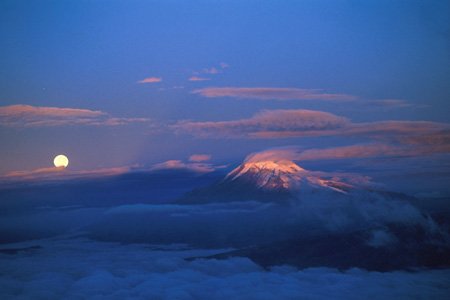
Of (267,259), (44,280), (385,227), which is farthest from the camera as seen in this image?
(385,227)

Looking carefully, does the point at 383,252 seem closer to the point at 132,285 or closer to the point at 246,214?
the point at 246,214

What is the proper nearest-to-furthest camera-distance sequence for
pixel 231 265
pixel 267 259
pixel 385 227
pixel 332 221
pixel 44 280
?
Answer: pixel 44 280 < pixel 231 265 < pixel 267 259 < pixel 332 221 < pixel 385 227

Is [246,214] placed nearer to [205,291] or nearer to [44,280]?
[205,291]

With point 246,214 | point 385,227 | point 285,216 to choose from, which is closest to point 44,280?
point 246,214

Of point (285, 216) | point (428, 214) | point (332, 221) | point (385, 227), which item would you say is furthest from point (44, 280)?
point (428, 214)

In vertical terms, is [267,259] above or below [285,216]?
below

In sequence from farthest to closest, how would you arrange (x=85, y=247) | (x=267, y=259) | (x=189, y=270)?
(x=267, y=259) < (x=189, y=270) < (x=85, y=247)

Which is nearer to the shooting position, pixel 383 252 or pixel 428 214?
pixel 383 252

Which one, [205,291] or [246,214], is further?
[246,214]

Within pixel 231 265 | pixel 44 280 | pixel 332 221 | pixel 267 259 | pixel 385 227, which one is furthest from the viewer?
pixel 385 227

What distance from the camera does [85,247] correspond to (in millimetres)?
52125

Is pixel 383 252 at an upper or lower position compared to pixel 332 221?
lower

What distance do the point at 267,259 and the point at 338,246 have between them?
44.6 ft

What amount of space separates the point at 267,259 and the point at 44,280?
99.8 feet
